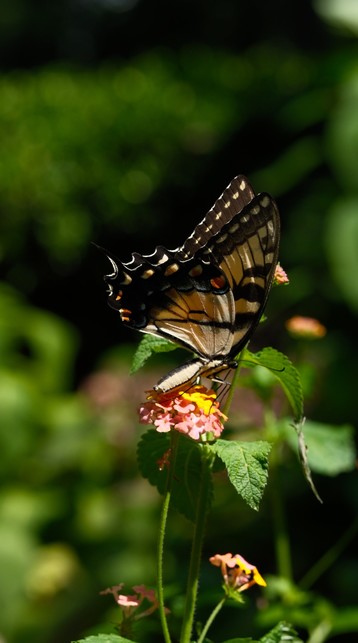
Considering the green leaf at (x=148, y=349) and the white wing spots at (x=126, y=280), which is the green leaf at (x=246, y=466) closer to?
the green leaf at (x=148, y=349)

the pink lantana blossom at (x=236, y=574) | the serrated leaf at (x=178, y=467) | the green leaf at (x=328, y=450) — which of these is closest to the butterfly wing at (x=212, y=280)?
the serrated leaf at (x=178, y=467)

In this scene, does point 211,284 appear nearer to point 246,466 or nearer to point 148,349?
point 148,349

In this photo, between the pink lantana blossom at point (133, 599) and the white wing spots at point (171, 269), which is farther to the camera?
the white wing spots at point (171, 269)

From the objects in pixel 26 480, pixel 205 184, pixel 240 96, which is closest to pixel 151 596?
pixel 26 480

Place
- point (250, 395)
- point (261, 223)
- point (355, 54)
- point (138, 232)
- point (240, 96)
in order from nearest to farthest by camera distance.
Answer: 1. point (261, 223)
2. point (250, 395)
3. point (355, 54)
4. point (138, 232)
5. point (240, 96)

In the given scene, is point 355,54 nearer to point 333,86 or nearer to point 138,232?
point 333,86

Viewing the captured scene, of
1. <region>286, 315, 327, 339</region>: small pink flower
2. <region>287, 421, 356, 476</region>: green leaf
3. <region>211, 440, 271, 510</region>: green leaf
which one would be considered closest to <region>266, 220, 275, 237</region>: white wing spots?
<region>211, 440, 271, 510</region>: green leaf
